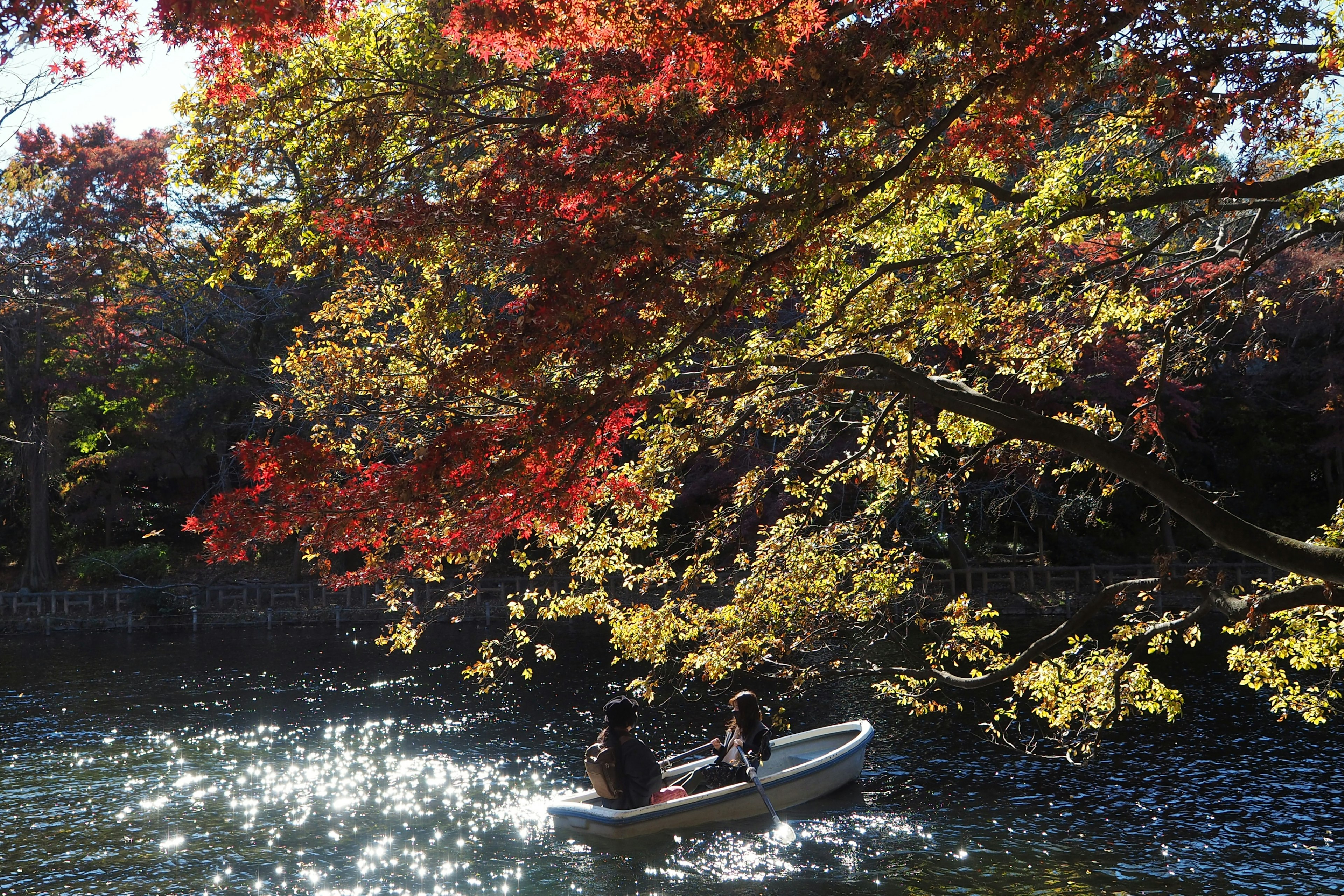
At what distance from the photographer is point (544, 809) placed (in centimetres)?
1159

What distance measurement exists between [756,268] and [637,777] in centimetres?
678

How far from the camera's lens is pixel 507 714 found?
1644cm

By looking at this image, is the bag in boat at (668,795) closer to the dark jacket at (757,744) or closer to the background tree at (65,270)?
the dark jacket at (757,744)

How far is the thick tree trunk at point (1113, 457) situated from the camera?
5.83 metres

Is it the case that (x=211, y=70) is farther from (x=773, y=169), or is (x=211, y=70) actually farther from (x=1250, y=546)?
(x=1250, y=546)

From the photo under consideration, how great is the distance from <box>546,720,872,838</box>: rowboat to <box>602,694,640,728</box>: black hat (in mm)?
898

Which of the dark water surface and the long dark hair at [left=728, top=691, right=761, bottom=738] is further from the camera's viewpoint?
the long dark hair at [left=728, top=691, right=761, bottom=738]

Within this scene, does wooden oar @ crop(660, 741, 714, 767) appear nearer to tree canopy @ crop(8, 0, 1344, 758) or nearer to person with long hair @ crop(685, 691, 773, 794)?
person with long hair @ crop(685, 691, 773, 794)

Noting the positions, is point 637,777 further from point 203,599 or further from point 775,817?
point 203,599

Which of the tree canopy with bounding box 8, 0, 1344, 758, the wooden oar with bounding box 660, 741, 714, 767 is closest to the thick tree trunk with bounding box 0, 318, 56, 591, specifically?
the tree canopy with bounding box 8, 0, 1344, 758

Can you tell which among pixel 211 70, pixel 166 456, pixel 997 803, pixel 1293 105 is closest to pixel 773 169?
pixel 1293 105

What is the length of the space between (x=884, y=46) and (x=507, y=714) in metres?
13.8

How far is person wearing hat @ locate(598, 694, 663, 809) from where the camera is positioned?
10.4 metres

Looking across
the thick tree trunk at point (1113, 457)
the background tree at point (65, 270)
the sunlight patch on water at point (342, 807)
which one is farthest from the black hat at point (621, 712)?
the background tree at point (65, 270)
